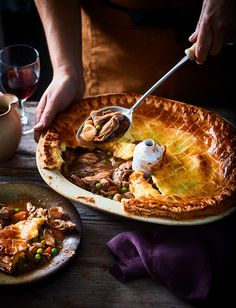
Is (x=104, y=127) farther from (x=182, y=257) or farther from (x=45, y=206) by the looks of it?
(x=182, y=257)

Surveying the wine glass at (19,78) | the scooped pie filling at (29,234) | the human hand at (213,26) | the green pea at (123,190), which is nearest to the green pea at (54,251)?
the scooped pie filling at (29,234)

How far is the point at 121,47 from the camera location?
230 cm

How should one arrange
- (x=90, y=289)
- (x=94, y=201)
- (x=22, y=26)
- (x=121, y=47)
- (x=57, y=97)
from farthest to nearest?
(x=22, y=26) → (x=121, y=47) → (x=57, y=97) → (x=94, y=201) → (x=90, y=289)

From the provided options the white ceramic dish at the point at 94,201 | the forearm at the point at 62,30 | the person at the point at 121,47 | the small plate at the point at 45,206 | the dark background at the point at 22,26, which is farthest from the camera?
the dark background at the point at 22,26

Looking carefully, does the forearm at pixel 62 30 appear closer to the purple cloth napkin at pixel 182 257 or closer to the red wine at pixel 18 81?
the red wine at pixel 18 81

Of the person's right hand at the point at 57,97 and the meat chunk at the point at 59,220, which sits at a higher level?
the person's right hand at the point at 57,97

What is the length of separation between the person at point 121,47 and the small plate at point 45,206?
11.0 inches

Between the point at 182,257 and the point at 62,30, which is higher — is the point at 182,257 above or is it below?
below

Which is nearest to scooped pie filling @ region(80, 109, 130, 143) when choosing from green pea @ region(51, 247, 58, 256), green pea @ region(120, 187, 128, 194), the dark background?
green pea @ region(120, 187, 128, 194)

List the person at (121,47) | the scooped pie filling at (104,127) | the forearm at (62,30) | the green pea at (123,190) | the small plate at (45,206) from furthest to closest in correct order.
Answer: the forearm at (62,30), the person at (121,47), the scooped pie filling at (104,127), the green pea at (123,190), the small plate at (45,206)

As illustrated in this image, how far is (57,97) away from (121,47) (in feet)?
1.64

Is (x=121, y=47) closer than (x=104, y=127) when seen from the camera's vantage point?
No

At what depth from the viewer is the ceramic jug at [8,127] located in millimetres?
1862

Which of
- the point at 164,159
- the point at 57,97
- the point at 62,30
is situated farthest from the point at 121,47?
the point at 164,159
